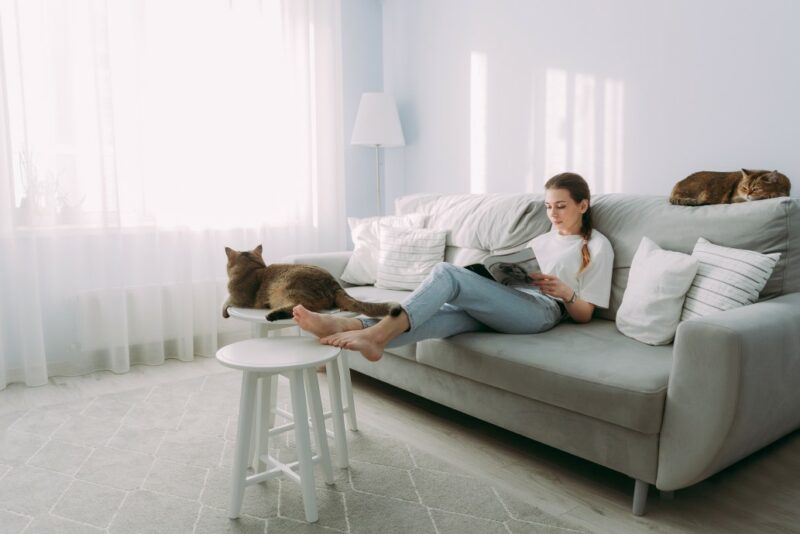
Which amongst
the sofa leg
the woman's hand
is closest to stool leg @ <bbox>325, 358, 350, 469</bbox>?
the woman's hand

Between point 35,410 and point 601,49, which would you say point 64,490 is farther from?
point 601,49

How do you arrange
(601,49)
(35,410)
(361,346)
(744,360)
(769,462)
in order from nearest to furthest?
(744,360) < (361,346) < (769,462) < (35,410) < (601,49)

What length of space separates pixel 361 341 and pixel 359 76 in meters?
2.79

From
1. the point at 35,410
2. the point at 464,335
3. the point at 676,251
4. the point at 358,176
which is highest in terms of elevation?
the point at 358,176

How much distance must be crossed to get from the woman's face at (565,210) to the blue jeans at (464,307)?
14.9 inches

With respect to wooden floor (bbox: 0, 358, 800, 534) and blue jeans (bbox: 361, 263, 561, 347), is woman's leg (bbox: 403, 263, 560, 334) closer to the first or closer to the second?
blue jeans (bbox: 361, 263, 561, 347)

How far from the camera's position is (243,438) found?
1687 mm

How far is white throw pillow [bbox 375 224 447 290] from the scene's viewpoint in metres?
3.02

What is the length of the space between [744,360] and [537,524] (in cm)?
68

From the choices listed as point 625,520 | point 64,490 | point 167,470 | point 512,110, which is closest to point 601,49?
point 512,110

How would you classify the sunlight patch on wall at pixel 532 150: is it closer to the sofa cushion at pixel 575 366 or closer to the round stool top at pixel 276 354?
the sofa cushion at pixel 575 366

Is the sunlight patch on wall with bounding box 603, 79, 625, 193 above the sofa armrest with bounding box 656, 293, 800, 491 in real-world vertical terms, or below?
above

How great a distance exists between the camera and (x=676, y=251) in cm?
221

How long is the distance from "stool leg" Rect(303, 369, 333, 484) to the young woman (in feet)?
0.40
